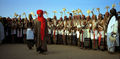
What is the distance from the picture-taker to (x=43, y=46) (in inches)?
271

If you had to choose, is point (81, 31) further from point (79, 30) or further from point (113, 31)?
point (113, 31)

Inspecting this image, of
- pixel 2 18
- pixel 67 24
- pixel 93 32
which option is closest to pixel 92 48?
pixel 93 32

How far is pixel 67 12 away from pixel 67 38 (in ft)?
7.18

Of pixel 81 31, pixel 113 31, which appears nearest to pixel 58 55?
pixel 113 31

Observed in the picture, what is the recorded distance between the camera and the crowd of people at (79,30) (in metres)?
7.06

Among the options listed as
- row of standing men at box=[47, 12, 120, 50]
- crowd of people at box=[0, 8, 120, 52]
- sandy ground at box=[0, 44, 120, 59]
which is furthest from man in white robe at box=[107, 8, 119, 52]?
sandy ground at box=[0, 44, 120, 59]

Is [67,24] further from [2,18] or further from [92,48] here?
[2,18]

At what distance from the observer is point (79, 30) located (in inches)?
367

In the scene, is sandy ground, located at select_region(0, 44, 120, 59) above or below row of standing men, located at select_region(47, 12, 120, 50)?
below

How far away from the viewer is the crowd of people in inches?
278

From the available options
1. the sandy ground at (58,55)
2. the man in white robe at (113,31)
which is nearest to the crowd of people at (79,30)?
the man in white robe at (113,31)

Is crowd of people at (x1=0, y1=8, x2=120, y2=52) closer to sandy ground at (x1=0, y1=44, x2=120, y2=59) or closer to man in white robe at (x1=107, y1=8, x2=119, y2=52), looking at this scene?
man in white robe at (x1=107, y1=8, x2=119, y2=52)

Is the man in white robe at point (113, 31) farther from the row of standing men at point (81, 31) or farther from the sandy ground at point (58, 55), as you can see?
the sandy ground at point (58, 55)

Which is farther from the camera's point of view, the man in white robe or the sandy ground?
the man in white robe
